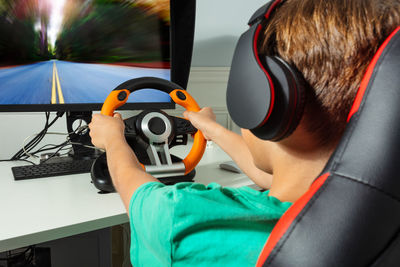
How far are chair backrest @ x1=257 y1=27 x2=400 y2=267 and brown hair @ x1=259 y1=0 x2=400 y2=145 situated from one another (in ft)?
0.20

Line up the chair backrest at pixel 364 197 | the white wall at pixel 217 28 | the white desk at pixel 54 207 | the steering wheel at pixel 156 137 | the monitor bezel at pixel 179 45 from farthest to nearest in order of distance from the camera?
1. the white wall at pixel 217 28
2. the monitor bezel at pixel 179 45
3. the steering wheel at pixel 156 137
4. the white desk at pixel 54 207
5. the chair backrest at pixel 364 197

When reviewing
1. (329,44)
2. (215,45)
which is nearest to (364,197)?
(329,44)

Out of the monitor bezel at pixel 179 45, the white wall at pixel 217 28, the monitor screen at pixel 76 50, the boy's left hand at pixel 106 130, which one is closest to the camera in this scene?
the boy's left hand at pixel 106 130

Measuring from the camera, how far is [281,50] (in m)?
0.42

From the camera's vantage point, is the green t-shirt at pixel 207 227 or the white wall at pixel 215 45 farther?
the white wall at pixel 215 45

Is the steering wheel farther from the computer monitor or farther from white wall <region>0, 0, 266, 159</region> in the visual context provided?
white wall <region>0, 0, 266, 159</region>

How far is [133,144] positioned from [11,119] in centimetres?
62

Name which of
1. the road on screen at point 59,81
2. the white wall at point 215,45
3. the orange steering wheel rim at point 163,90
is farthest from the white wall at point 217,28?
the orange steering wheel rim at point 163,90

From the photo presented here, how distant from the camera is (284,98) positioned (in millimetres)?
374

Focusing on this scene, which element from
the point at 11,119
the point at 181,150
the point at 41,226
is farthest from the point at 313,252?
the point at 11,119

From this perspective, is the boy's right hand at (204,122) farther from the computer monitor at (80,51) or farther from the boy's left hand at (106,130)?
the computer monitor at (80,51)

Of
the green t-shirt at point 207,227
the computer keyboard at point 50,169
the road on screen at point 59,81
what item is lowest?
the computer keyboard at point 50,169

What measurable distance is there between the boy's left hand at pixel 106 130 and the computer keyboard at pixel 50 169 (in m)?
0.24

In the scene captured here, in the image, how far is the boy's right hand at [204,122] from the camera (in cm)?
90
